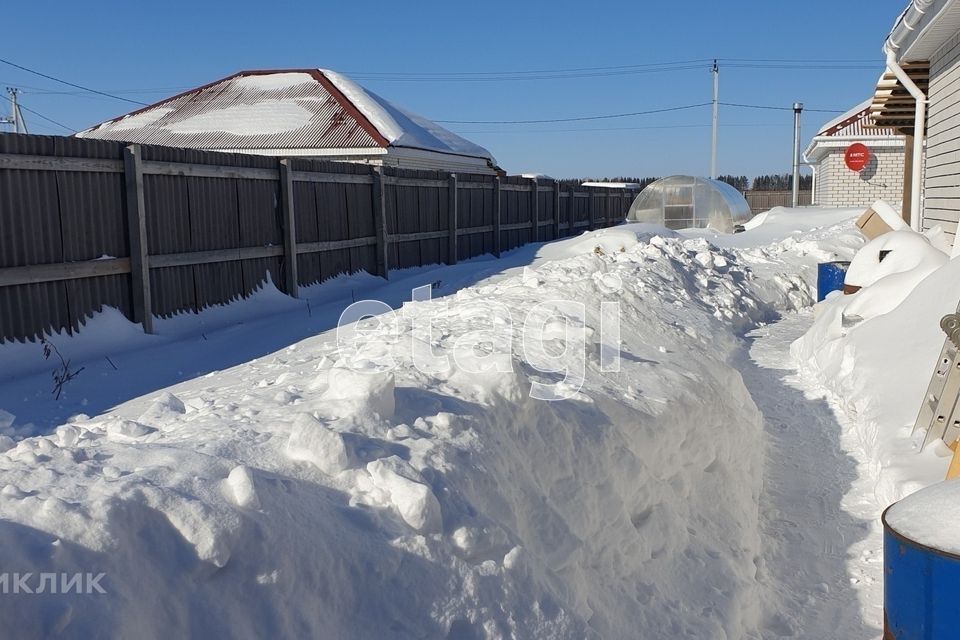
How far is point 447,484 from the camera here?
127 inches

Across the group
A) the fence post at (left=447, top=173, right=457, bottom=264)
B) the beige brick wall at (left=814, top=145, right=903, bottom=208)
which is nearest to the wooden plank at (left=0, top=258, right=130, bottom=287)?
the fence post at (left=447, top=173, right=457, bottom=264)

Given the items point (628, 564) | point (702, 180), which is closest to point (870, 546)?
point (628, 564)

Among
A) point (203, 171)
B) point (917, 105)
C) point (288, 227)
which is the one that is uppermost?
point (917, 105)

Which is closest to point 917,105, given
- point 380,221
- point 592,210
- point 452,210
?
point 452,210

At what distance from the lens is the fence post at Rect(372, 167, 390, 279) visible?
1291 cm

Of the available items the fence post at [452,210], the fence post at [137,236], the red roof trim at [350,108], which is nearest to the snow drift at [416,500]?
the fence post at [137,236]

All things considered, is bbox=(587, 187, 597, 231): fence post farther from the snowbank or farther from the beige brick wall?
the snowbank

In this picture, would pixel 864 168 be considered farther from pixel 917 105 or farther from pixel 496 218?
pixel 917 105

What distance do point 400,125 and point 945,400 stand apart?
18222 millimetres

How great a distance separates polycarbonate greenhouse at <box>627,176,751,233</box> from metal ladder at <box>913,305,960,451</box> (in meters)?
23.0

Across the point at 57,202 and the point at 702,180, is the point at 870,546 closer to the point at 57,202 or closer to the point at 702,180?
the point at 57,202

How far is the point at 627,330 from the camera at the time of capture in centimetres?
712

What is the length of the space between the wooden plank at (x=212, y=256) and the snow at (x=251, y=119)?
37.7 ft

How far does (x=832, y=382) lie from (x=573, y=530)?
4636 millimetres
